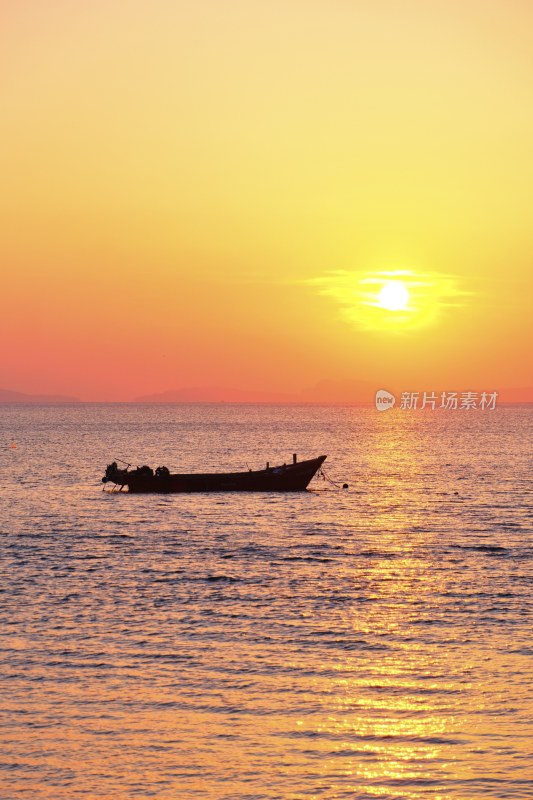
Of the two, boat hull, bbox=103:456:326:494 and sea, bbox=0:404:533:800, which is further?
boat hull, bbox=103:456:326:494

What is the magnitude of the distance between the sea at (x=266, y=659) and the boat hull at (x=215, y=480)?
1802cm

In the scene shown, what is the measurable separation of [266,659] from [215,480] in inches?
2220

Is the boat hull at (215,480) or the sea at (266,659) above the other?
the boat hull at (215,480)

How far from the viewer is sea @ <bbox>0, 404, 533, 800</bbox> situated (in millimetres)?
19578

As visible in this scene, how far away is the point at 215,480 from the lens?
8419 cm

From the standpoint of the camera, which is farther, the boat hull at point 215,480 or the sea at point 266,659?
the boat hull at point 215,480

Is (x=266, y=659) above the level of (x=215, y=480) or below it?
below

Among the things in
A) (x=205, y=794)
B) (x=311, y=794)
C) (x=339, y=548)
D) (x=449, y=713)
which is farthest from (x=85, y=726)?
(x=339, y=548)

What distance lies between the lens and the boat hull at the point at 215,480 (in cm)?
8338

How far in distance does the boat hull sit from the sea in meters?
18.0

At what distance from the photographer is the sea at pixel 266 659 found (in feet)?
64.2

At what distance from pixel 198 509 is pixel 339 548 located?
23.1m

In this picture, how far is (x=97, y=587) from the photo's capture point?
39.9 m

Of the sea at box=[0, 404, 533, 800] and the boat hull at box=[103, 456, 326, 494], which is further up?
the boat hull at box=[103, 456, 326, 494]
